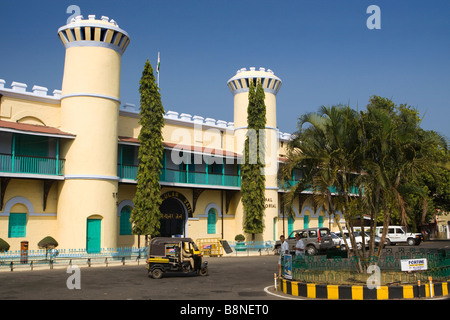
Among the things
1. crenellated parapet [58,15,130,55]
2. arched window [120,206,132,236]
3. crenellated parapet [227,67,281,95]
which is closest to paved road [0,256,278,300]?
arched window [120,206,132,236]

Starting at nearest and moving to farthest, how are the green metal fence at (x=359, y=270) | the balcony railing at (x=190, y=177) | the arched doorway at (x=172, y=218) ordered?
the green metal fence at (x=359, y=270), the balcony railing at (x=190, y=177), the arched doorway at (x=172, y=218)

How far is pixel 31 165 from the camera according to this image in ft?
73.4

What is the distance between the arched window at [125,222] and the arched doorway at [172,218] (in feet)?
9.18

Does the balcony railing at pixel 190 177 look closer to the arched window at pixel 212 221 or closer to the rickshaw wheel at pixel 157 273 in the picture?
the arched window at pixel 212 221

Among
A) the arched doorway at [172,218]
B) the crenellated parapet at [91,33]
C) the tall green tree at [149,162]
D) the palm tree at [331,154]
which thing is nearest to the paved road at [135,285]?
the palm tree at [331,154]

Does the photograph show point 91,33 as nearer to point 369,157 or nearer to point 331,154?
point 331,154

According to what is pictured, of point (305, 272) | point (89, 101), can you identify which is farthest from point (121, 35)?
point (305, 272)

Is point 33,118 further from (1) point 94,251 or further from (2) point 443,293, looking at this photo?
(2) point 443,293

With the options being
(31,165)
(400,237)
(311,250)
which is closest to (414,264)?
(311,250)

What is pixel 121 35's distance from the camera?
2508 centimetres

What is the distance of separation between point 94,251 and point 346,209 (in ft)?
43.9

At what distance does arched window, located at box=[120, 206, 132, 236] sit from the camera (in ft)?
87.3

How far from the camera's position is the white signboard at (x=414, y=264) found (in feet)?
40.2

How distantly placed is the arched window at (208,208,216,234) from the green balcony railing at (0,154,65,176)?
11.5 meters
